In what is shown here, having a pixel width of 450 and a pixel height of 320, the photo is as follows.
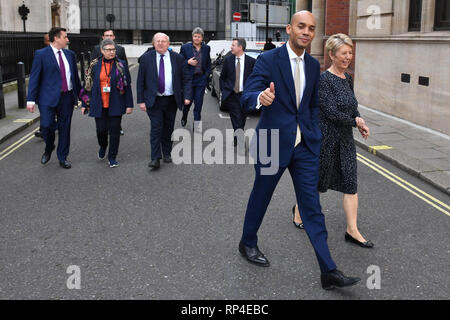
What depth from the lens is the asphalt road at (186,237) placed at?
144 inches

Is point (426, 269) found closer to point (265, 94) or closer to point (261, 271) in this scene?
point (261, 271)

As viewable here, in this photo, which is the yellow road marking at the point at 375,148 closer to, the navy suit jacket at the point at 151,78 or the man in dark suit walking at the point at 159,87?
the man in dark suit walking at the point at 159,87

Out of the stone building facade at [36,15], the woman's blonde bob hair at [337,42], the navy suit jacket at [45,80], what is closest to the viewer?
the woman's blonde bob hair at [337,42]

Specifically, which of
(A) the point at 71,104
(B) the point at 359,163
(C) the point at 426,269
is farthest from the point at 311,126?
(A) the point at 71,104

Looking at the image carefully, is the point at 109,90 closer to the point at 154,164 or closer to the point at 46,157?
the point at 154,164

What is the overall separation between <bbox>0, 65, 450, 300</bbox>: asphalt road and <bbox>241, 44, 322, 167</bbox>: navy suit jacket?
100cm

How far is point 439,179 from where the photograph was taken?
21.2ft

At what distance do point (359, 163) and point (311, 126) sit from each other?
4148 millimetres

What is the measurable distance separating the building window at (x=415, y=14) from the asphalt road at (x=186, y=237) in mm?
5744

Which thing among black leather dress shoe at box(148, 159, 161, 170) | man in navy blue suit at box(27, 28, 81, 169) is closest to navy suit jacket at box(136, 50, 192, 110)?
black leather dress shoe at box(148, 159, 161, 170)

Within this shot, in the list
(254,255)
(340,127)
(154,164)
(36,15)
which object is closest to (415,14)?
(154,164)

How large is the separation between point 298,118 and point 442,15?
827cm

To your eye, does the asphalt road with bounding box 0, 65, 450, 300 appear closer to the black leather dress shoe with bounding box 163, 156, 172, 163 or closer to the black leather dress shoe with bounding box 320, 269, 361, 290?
the black leather dress shoe with bounding box 320, 269, 361, 290

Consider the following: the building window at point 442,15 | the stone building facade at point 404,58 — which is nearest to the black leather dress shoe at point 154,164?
the stone building facade at point 404,58
